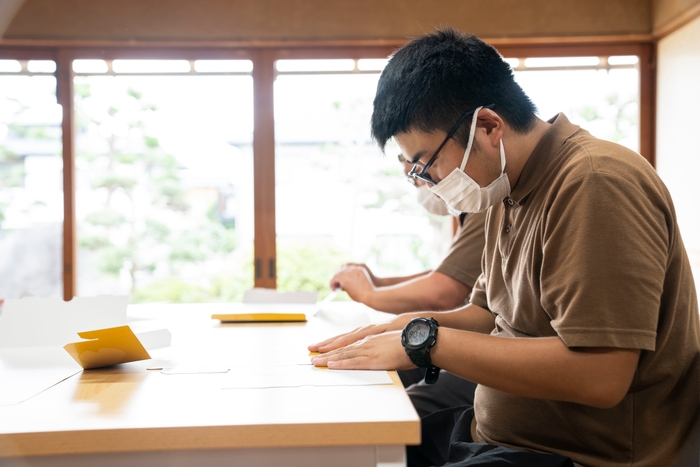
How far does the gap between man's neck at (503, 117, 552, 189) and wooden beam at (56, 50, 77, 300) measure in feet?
9.55

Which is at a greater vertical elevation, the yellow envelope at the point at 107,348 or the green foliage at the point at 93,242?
the green foliage at the point at 93,242

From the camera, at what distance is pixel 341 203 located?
3.43 metres

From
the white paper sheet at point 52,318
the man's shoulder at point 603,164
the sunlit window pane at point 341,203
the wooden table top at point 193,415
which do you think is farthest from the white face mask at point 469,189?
the sunlit window pane at point 341,203

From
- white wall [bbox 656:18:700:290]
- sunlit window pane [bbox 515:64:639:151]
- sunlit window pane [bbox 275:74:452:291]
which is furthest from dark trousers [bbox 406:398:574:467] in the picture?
sunlit window pane [bbox 515:64:639:151]

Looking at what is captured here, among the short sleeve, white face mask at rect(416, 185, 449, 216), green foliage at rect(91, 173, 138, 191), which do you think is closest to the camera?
the short sleeve

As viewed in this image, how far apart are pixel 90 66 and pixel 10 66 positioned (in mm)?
460

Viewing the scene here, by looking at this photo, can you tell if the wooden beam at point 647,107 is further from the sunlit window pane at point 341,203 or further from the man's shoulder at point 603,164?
the man's shoulder at point 603,164

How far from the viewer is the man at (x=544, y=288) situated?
78 centimetres

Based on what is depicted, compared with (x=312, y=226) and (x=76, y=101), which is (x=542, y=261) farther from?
(x=76, y=101)

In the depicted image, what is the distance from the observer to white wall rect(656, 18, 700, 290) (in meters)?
2.82

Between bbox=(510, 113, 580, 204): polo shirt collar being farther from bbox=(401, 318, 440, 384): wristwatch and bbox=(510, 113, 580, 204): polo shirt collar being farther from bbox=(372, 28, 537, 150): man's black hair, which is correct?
bbox=(401, 318, 440, 384): wristwatch

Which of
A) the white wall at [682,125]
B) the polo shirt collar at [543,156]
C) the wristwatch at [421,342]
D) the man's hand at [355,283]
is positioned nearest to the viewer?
the wristwatch at [421,342]

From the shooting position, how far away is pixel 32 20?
3.18 metres

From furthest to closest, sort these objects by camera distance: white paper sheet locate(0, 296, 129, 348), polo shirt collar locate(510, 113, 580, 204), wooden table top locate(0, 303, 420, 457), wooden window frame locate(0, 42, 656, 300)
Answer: wooden window frame locate(0, 42, 656, 300) → white paper sheet locate(0, 296, 129, 348) → polo shirt collar locate(510, 113, 580, 204) → wooden table top locate(0, 303, 420, 457)
